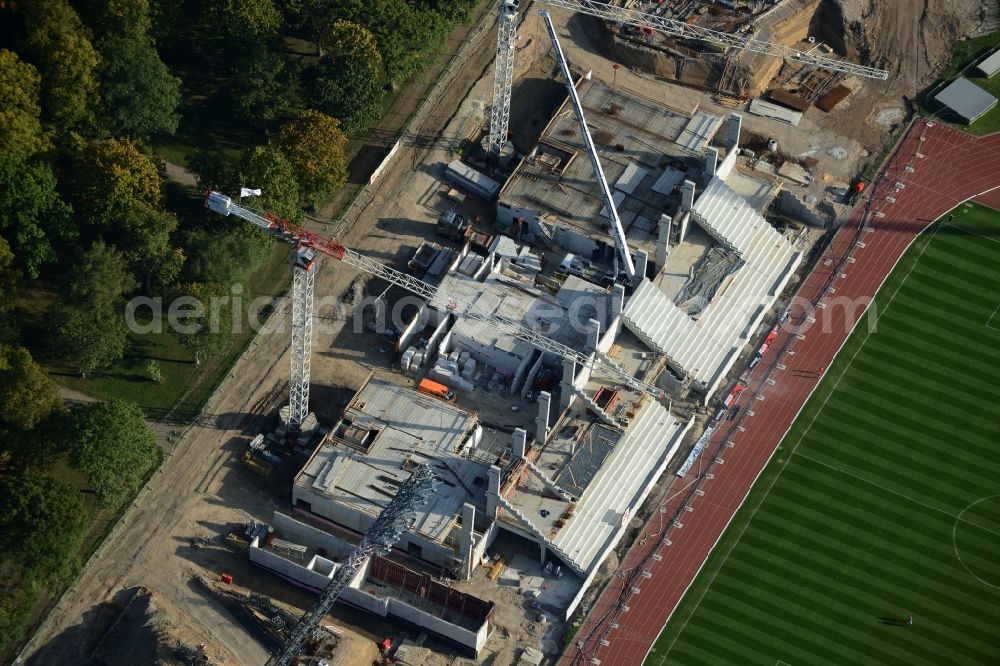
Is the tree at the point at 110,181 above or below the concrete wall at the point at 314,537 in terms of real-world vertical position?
above

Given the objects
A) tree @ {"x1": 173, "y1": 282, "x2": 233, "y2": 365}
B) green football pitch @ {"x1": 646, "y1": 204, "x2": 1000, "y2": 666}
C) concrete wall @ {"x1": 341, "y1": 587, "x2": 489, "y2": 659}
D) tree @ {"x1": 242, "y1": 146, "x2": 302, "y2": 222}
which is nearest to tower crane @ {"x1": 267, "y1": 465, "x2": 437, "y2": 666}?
concrete wall @ {"x1": 341, "y1": 587, "x2": 489, "y2": 659}

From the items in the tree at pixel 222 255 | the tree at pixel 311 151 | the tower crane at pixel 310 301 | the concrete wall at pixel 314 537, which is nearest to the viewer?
the tower crane at pixel 310 301

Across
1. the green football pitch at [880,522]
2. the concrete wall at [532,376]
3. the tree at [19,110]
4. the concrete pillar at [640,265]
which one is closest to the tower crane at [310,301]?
the concrete wall at [532,376]

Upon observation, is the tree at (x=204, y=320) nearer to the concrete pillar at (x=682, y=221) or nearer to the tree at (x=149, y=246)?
the tree at (x=149, y=246)

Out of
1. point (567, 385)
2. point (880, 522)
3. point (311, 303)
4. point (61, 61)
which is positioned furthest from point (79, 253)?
point (880, 522)

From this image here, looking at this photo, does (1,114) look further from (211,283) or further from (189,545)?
(189,545)

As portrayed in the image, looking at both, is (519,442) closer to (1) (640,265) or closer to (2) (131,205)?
(1) (640,265)

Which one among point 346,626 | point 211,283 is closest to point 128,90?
point 211,283
